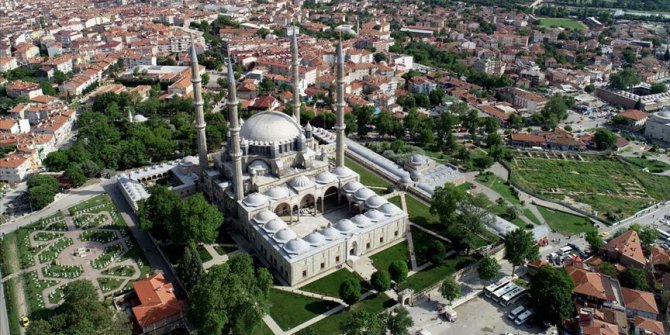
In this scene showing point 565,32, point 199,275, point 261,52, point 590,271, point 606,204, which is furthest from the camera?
point 565,32

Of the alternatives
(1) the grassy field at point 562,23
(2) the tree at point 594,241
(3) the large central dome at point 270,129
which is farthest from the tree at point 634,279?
(1) the grassy field at point 562,23

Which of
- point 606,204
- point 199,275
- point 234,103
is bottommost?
point 606,204

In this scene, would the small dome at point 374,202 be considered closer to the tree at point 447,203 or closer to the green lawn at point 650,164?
the tree at point 447,203

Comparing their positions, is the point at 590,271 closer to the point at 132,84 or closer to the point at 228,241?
the point at 228,241

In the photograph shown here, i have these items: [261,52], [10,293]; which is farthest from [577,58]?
[10,293]

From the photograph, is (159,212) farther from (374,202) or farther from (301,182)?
(374,202)

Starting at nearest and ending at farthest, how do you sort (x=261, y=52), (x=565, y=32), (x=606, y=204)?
(x=606, y=204) < (x=261, y=52) < (x=565, y=32)

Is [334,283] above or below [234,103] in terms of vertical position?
below
